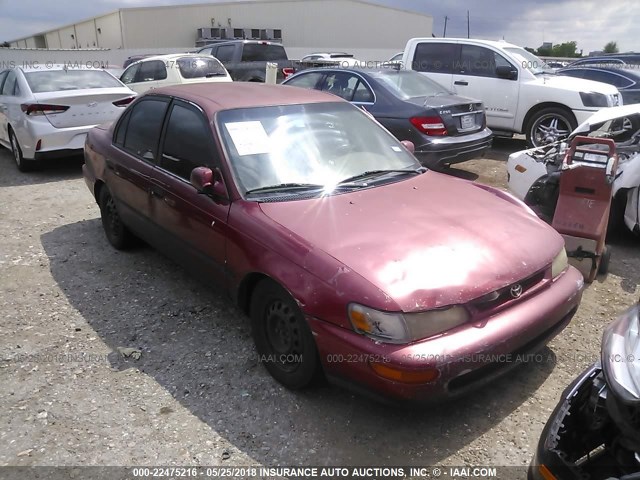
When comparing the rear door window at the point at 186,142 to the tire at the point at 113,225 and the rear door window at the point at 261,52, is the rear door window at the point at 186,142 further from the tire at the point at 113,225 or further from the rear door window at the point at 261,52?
the rear door window at the point at 261,52

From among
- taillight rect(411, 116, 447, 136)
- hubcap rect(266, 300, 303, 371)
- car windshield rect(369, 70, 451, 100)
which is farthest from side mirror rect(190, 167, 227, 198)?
car windshield rect(369, 70, 451, 100)

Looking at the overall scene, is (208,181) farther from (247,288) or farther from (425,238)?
(425,238)

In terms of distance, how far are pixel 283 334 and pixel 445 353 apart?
3.14ft

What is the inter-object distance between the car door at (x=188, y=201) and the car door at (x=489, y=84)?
22.7ft

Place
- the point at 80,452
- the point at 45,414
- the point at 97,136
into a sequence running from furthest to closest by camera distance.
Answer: the point at 97,136, the point at 45,414, the point at 80,452

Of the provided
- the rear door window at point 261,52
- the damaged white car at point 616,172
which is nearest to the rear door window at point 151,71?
the rear door window at point 261,52

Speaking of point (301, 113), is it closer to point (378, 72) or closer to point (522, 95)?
point (378, 72)

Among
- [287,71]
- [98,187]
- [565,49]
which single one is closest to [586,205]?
[98,187]

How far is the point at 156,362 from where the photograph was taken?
Result: 3.29 m

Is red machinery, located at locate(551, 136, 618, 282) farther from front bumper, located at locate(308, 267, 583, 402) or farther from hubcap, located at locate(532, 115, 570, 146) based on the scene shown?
hubcap, located at locate(532, 115, 570, 146)

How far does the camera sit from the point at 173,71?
11445mm

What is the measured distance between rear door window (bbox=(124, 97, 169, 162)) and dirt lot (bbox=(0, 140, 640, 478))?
1.07m

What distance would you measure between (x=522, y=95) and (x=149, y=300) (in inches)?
294

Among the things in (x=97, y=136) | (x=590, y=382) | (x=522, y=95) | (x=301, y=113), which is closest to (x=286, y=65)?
(x=522, y=95)
